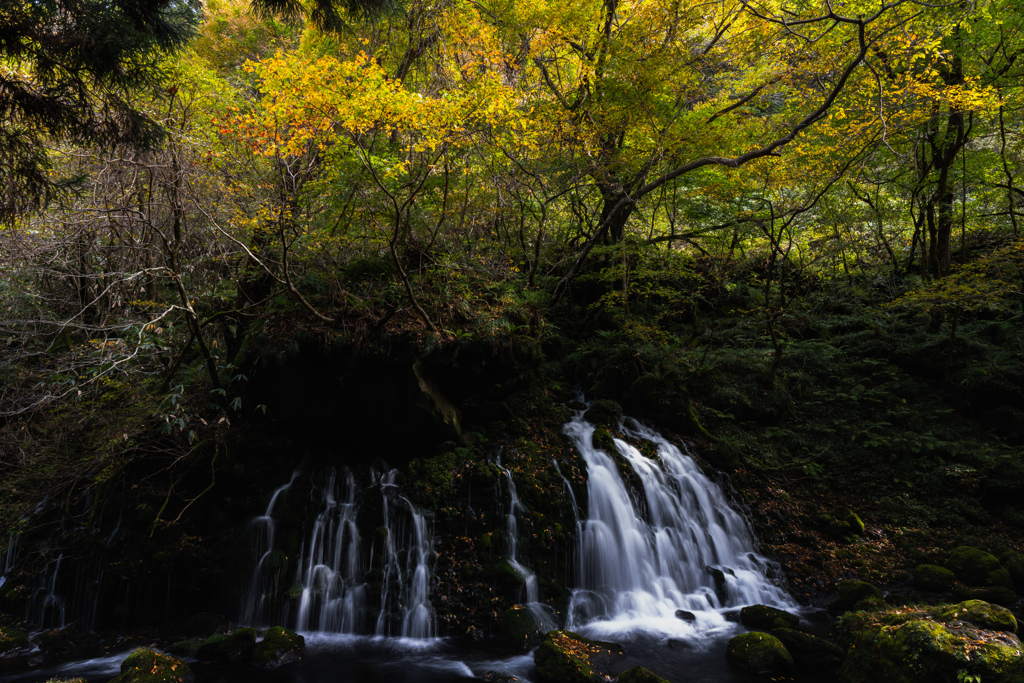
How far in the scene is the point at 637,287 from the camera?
11.7 metres

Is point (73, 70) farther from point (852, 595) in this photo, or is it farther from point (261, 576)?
point (852, 595)

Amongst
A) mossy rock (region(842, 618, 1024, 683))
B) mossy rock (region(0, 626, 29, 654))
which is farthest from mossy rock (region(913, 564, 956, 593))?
mossy rock (region(0, 626, 29, 654))

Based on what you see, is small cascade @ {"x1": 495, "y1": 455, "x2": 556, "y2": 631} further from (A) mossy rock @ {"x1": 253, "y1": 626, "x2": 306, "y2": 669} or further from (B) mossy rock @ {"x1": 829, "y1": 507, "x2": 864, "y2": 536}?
(B) mossy rock @ {"x1": 829, "y1": 507, "x2": 864, "y2": 536}

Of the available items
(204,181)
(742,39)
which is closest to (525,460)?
(204,181)

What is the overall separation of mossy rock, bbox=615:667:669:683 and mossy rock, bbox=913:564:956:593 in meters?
5.18

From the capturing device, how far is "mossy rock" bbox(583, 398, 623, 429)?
410 inches

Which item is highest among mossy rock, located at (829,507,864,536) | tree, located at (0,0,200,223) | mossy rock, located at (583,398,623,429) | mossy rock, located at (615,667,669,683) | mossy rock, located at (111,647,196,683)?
tree, located at (0,0,200,223)

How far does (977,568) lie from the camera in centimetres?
752

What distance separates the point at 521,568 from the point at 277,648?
3280 mm

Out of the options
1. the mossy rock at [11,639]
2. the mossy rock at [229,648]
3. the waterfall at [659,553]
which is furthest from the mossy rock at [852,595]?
the mossy rock at [11,639]

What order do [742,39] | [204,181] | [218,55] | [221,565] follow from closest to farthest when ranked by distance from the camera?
[221,565]
[204,181]
[742,39]
[218,55]

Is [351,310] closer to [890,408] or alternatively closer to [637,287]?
[637,287]

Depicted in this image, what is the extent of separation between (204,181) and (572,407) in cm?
799

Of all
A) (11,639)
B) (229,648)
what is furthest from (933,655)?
(11,639)
